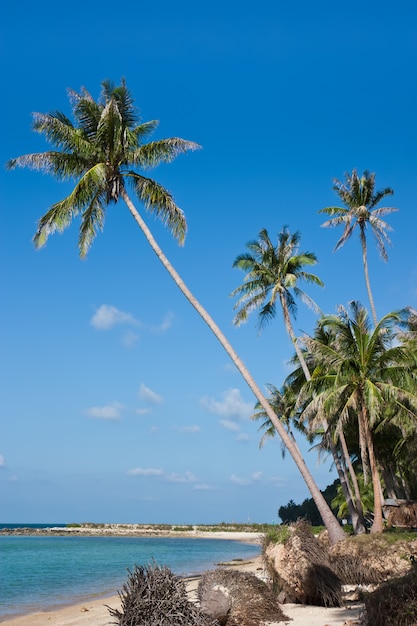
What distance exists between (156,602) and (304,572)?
18.5 feet

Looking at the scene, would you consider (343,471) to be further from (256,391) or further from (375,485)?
(256,391)

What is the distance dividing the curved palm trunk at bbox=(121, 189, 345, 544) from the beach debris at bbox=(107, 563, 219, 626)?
1082 cm

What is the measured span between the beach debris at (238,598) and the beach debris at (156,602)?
1.88 metres

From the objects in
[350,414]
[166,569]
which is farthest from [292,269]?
[166,569]

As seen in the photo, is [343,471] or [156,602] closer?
[156,602]

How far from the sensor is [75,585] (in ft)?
78.9

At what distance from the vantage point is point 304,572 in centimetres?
1167

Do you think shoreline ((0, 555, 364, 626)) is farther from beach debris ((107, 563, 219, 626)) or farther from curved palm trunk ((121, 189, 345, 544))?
curved palm trunk ((121, 189, 345, 544))

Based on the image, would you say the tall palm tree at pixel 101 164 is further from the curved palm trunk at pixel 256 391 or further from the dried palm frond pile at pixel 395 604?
the dried palm frond pile at pixel 395 604

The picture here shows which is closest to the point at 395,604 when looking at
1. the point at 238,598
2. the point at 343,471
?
the point at 238,598

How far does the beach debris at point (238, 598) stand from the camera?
357 inches

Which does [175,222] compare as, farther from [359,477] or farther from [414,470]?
[359,477]

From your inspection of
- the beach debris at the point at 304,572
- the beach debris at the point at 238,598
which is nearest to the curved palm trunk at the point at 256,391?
the beach debris at the point at 304,572

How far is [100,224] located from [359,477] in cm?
3228
